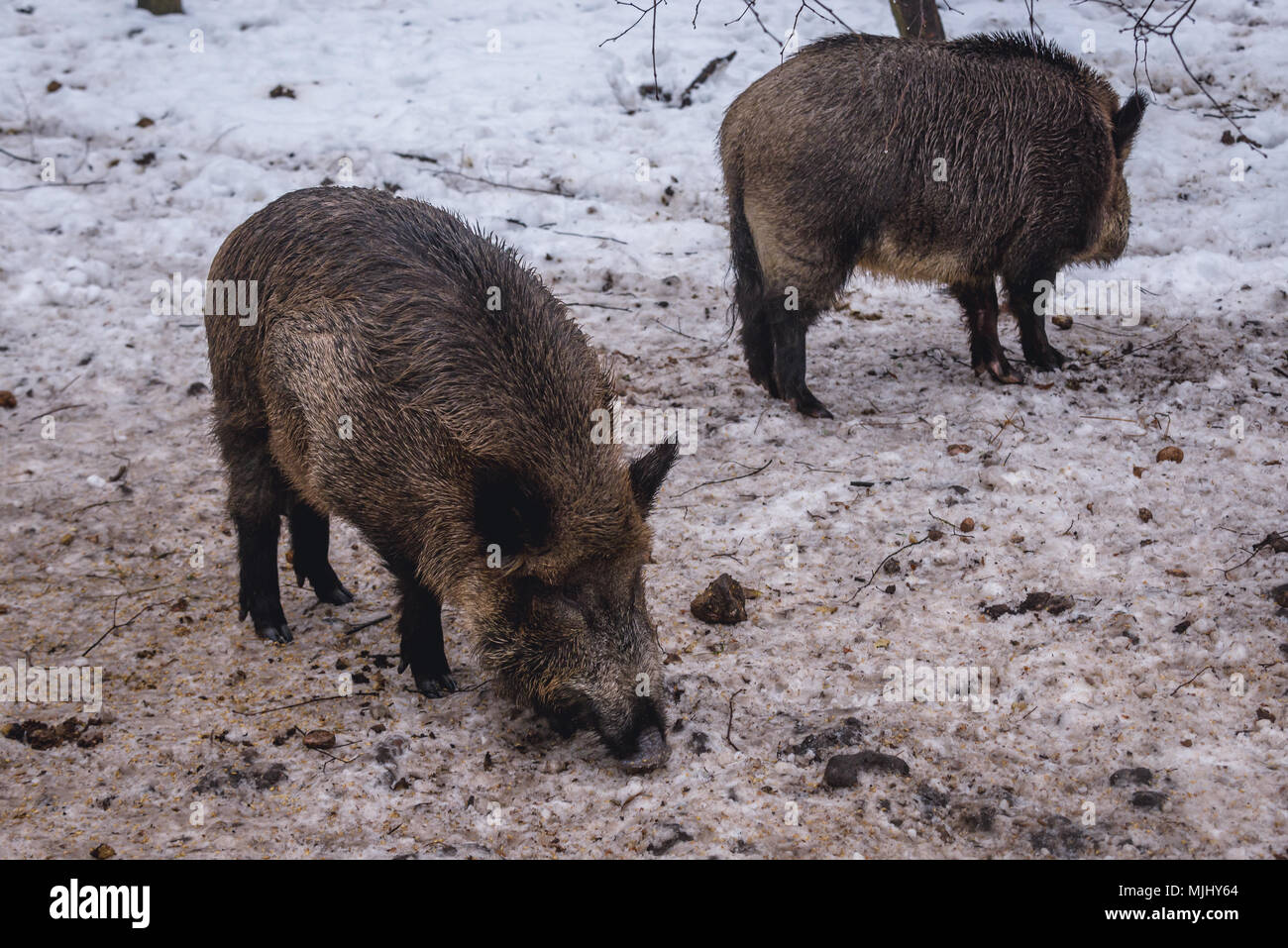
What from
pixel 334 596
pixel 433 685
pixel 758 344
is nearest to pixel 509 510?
pixel 433 685

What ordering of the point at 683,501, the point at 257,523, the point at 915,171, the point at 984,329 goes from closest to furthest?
1. the point at 257,523
2. the point at 683,501
3. the point at 915,171
4. the point at 984,329

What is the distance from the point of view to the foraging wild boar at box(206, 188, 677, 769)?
3.27m

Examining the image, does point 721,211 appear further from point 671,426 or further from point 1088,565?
point 1088,565

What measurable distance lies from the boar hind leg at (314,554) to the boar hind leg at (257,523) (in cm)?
14

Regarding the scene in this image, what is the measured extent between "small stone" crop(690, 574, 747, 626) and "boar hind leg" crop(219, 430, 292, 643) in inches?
63.8

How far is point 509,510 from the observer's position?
3.21m

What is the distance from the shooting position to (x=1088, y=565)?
439 cm

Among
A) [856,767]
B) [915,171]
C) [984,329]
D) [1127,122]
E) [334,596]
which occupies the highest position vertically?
[1127,122]

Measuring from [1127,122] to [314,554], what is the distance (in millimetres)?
4897

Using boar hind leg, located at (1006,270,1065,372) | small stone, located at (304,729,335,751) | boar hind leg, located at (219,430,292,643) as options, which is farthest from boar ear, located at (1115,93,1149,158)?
small stone, located at (304,729,335,751)

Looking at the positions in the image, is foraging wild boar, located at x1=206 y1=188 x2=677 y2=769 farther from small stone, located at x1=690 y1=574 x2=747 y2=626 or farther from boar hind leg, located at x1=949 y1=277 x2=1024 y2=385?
boar hind leg, located at x1=949 y1=277 x2=1024 y2=385

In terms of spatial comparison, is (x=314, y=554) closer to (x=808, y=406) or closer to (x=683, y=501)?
A: (x=683, y=501)

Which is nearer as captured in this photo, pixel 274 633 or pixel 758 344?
pixel 274 633

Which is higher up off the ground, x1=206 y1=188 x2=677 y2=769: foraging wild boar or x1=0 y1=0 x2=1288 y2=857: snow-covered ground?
x1=206 y1=188 x2=677 y2=769: foraging wild boar
